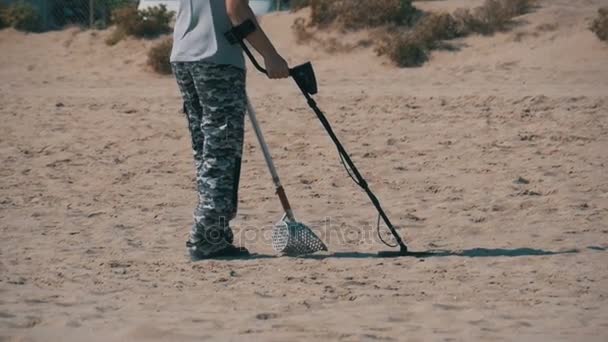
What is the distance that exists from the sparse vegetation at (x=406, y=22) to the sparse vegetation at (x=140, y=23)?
2.58m

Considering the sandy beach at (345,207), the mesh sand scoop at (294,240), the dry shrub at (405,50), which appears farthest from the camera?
the dry shrub at (405,50)

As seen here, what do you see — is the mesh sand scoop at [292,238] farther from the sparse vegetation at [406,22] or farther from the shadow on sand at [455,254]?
the sparse vegetation at [406,22]

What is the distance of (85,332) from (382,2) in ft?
49.4

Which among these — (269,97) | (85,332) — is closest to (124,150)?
(269,97)

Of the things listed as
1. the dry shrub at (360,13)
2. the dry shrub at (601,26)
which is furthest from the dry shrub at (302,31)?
the dry shrub at (601,26)

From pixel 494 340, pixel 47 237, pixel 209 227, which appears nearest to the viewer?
pixel 494 340

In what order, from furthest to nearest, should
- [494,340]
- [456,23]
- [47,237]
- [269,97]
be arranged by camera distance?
[456,23] → [269,97] → [47,237] → [494,340]

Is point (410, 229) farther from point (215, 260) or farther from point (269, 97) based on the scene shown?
point (269, 97)

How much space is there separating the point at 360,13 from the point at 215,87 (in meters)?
13.6

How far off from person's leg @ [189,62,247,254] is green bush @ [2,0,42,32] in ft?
58.3

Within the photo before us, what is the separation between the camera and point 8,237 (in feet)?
25.9

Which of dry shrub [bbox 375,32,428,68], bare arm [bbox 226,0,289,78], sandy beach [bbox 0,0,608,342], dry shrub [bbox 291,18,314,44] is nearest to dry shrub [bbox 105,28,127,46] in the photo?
dry shrub [bbox 291,18,314,44]

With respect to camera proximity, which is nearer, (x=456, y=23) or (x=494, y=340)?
(x=494, y=340)

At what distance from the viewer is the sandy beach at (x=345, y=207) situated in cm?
568
